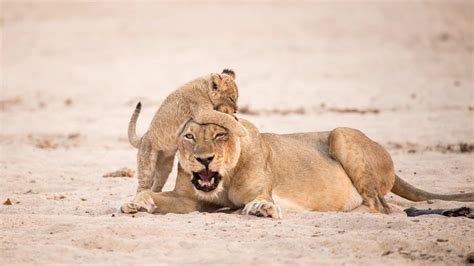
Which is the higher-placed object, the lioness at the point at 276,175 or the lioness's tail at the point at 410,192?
the lioness at the point at 276,175

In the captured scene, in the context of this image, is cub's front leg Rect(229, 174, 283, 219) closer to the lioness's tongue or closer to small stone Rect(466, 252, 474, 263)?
the lioness's tongue

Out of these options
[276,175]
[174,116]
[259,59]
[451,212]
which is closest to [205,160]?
[276,175]

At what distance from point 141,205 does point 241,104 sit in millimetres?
8918

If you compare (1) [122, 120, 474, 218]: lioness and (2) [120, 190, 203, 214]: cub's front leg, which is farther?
(2) [120, 190, 203, 214]: cub's front leg

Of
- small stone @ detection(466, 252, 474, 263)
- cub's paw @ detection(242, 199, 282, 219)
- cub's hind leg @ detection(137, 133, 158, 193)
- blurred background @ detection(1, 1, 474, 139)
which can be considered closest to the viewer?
small stone @ detection(466, 252, 474, 263)

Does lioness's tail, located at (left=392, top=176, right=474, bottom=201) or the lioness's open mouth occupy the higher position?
the lioness's open mouth

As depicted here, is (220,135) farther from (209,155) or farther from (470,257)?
(470,257)

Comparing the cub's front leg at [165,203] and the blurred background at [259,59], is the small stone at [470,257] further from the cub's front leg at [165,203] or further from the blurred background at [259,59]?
the blurred background at [259,59]

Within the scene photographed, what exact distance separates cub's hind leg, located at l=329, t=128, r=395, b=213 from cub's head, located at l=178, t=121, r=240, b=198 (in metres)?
1.26

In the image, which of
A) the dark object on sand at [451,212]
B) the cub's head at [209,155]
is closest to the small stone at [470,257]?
the dark object on sand at [451,212]

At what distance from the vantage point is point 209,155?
7.01 m

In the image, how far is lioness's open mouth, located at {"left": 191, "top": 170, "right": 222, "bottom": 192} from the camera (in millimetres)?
7148

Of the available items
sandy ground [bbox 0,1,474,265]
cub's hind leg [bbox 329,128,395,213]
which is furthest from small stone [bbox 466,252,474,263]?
cub's hind leg [bbox 329,128,395,213]

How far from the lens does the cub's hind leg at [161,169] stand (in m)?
8.24
